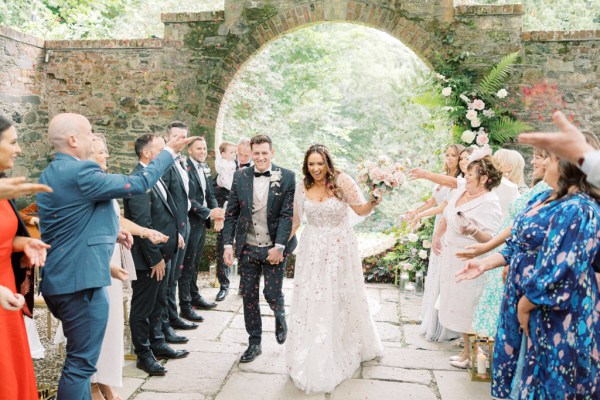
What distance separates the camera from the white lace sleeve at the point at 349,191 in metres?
4.26

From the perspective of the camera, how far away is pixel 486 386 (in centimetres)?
420

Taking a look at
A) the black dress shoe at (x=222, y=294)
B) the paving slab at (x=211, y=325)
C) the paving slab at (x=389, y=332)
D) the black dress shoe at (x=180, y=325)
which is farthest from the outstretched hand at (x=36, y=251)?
the black dress shoe at (x=222, y=294)

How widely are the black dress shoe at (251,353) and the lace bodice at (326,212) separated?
119cm

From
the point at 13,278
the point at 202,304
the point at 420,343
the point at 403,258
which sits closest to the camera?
the point at 13,278

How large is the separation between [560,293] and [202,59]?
6463 mm

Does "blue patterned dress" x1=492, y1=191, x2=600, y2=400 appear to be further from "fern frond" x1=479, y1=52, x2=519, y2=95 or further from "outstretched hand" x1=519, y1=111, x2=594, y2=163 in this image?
"fern frond" x1=479, y1=52, x2=519, y2=95

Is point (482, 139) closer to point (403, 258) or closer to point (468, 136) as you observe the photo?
point (468, 136)

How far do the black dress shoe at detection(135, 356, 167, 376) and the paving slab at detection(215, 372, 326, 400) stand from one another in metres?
0.52

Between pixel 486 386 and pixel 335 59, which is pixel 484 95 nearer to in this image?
pixel 486 386

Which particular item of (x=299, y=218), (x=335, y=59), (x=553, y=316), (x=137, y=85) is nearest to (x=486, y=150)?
(x=299, y=218)

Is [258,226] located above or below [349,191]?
below

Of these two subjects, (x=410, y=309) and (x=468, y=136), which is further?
(x=468, y=136)

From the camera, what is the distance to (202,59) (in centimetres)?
790

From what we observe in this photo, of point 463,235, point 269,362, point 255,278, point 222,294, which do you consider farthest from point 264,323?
point 463,235
